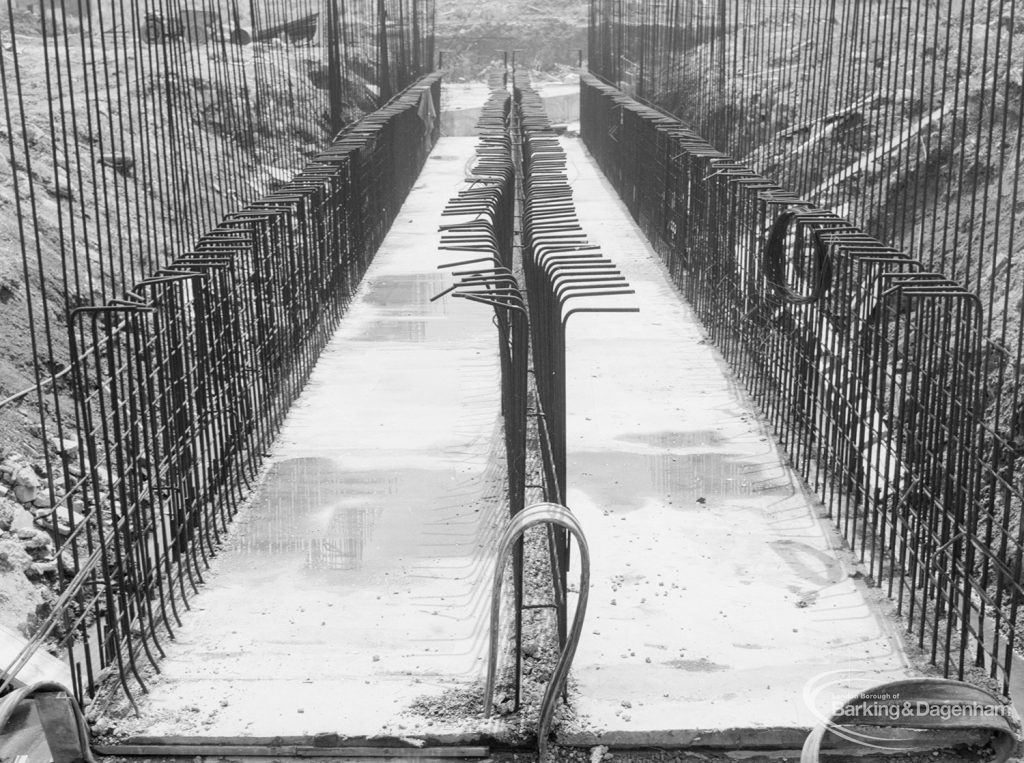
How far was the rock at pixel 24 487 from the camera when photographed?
6.88 metres

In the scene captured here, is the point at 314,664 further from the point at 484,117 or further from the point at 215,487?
the point at 484,117

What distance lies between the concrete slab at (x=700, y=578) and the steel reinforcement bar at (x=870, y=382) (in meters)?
0.23

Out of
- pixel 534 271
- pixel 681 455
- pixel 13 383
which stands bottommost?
pixel 681 455

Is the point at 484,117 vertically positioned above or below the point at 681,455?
above

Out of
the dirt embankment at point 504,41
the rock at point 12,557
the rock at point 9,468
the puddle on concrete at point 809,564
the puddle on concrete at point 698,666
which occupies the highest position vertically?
the dirt embankment at point 504,41

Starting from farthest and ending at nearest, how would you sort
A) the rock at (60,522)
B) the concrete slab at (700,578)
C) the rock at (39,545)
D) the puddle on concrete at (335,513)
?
the rock at (60,522) → the puddle on concrete at (335,513) → the rock at (39,545) → the concrete slab at (700,578)

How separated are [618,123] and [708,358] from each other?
1002 centimetres

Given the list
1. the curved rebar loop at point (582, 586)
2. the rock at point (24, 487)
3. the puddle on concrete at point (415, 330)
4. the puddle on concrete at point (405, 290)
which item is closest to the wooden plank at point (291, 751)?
the curved rebar loop at point (582, 586)

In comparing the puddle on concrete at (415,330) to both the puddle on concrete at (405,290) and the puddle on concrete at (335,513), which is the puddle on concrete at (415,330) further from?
the puddle on concrete at (335,513)

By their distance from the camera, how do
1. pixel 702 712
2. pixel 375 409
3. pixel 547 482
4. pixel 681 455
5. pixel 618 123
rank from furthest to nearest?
1. pixel 618 123
2. pixel 375 409
3. pixel 681 455
4. pixel 547 482
5. pixel 702 712

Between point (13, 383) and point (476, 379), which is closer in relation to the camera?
point (13, 383)

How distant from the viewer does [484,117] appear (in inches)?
698

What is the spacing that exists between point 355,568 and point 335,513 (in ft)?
2.55

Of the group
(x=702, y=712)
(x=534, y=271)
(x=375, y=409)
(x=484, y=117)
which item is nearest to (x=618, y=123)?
(x=484, y=117)
